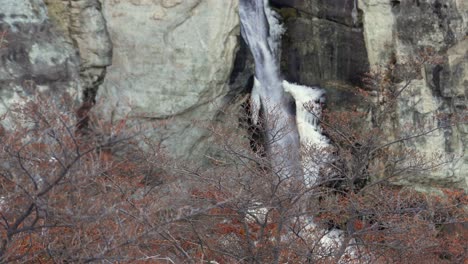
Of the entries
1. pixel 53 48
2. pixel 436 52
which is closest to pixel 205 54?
pixel 53 48

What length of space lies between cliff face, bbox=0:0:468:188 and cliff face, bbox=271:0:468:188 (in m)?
0.02

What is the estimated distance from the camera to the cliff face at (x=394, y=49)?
40.5 feet

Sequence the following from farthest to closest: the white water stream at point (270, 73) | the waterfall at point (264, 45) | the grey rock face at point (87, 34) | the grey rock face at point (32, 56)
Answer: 1. the waterfall at point (264, 45)
2. the white water stream at point (270, 73)
3. the grey rock face at point (87, 34)
4. the grey rock face at point (32, 56)

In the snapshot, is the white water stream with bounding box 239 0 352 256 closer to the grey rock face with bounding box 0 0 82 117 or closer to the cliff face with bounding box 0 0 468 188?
the cliff face with bounding box 0 0 468 188

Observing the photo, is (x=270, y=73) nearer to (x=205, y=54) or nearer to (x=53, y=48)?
(x=205, y=54)

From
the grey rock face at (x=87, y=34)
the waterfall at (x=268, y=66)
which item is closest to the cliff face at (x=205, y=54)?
the grey rock face at (x=87, y=34)

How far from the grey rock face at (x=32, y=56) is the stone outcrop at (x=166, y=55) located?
2.78 feet

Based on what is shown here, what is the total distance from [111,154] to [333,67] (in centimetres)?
470

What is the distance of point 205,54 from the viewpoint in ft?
41.4

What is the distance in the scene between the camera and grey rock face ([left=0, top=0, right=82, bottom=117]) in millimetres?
11312

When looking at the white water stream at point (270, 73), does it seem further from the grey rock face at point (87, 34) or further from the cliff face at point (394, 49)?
the grey rock face at point (87, 34)

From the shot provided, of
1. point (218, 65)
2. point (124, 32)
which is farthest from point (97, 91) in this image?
point (218, 65)

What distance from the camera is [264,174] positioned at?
29.6 ft

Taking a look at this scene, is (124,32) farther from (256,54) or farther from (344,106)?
(344,106)
